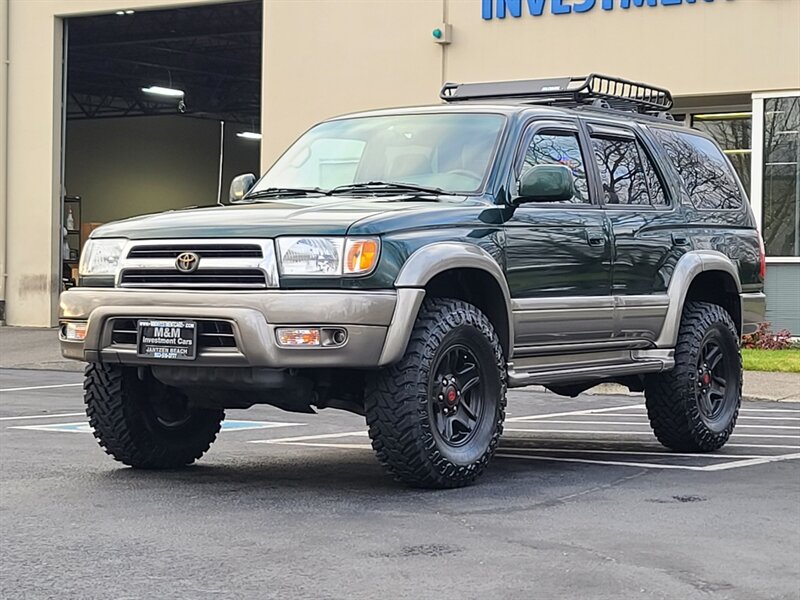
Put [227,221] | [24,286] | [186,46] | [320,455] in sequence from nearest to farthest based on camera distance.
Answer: [227,221] → [320,455] → [24,286] → [186,46]

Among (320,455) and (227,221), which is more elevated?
(227,221)

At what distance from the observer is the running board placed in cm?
820

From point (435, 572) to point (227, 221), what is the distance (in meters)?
2.57

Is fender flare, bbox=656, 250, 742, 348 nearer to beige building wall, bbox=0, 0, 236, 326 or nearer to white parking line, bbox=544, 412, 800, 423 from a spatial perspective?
white parking line, bbox=544, 412, 800, 423

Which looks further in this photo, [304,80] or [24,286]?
[24,286]

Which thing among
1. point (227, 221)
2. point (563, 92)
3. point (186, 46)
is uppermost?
point (186, 46)

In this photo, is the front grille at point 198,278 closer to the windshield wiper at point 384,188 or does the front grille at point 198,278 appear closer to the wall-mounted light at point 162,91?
the windshield wiper at point 384,188

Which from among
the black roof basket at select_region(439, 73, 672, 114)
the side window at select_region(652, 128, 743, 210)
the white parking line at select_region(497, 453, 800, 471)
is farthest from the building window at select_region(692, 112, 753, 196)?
the white parking line at select_region(497, 453, 800, 471)

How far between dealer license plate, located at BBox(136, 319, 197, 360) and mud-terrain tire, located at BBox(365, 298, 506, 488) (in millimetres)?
893

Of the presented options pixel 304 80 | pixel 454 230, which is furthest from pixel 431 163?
pixel 304 80

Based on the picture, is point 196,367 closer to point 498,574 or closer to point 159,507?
point 159,507

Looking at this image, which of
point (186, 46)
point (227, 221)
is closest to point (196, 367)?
point (227, 221)

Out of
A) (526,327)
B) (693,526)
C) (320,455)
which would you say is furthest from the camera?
(320,455)

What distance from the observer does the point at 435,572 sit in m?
5.47
